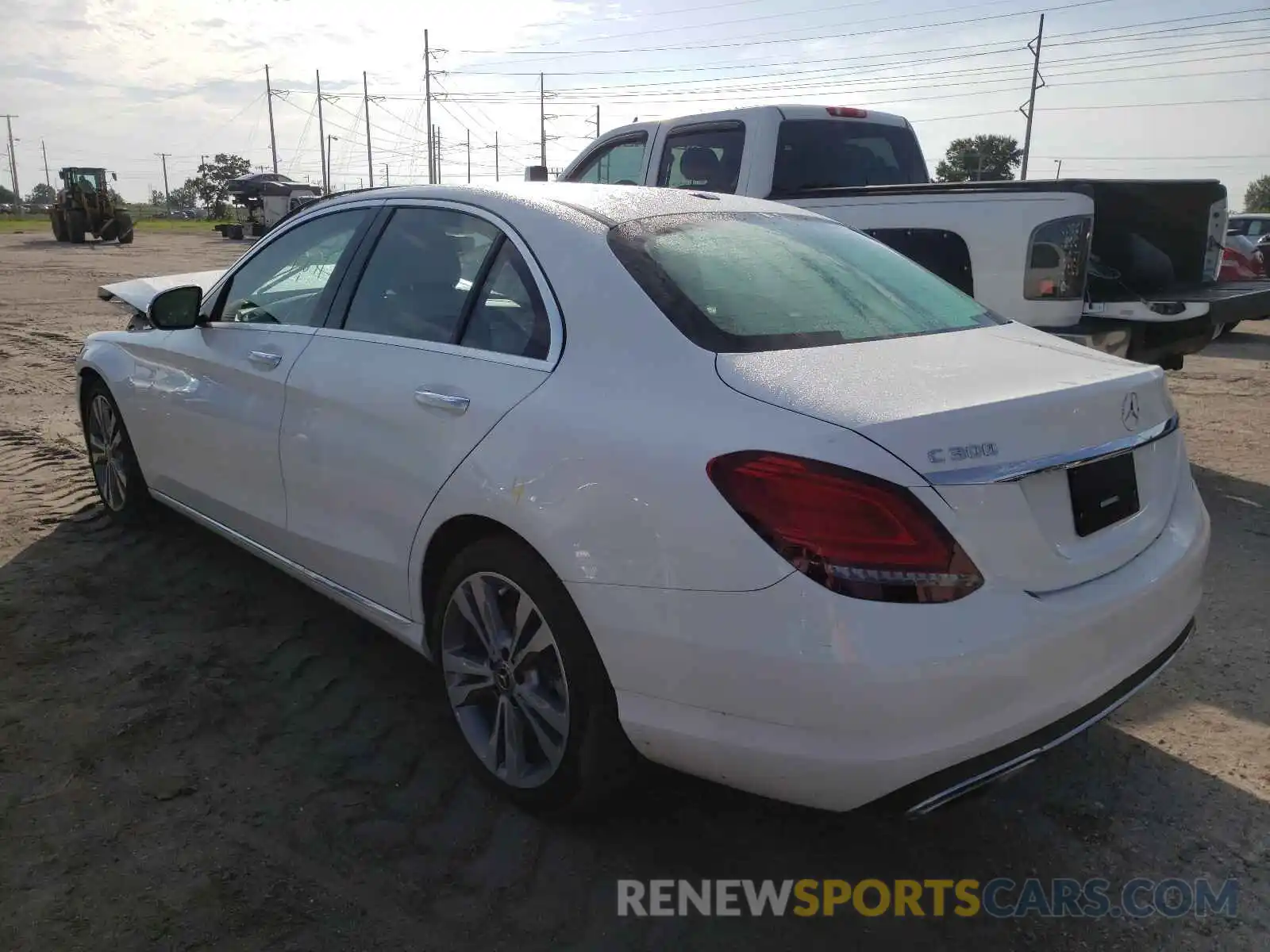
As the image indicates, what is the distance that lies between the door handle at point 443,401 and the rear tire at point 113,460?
2.54 metres

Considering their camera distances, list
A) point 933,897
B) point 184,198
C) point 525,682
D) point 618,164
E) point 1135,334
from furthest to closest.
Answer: point 184,198 → point 618,164 → point 1135,334 → point 525,682 → point 933,897

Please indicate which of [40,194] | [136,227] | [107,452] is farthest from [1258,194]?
[40,194]

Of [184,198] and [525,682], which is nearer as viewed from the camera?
[525,682]

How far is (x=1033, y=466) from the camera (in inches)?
85.9

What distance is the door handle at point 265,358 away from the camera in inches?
142

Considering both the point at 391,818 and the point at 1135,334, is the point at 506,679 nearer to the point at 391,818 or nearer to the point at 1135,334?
the point at 391,818

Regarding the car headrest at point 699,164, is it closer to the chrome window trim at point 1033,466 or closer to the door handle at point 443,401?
the door handle at point 443,401

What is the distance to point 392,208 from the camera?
3439 mm

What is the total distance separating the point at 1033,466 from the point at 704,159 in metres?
5.62

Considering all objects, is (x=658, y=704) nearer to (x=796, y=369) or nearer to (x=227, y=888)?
(x=796, y=369)

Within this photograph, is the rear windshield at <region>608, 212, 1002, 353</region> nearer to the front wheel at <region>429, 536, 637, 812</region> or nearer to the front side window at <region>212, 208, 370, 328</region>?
the front wheel at <region>429, 536, 637, 812</region>

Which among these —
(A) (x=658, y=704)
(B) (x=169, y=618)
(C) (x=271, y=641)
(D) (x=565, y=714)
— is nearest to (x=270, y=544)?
(C) (x=271, y=641)

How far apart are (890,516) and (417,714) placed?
194cm

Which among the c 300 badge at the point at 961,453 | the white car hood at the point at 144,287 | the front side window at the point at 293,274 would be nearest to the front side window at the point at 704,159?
the white car hood at the point at 144,287
